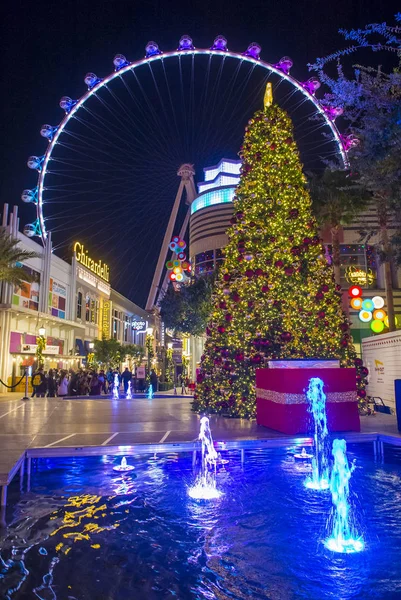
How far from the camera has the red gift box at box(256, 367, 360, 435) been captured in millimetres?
9539

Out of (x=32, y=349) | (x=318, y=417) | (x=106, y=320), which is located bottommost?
(x=318, y=417)

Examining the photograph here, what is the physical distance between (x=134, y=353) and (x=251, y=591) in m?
50.3

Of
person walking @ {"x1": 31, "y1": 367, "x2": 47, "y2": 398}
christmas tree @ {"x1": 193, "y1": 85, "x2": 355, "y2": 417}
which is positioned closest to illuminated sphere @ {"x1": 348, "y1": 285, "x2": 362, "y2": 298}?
christmas tree @ {"x1": 193, "y1": 85, "x2": 355, "y2": 417}

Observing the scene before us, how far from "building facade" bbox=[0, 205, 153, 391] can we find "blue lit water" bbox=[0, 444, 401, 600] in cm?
2542

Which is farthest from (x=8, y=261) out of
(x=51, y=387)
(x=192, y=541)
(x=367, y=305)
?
(x=192, y=541)

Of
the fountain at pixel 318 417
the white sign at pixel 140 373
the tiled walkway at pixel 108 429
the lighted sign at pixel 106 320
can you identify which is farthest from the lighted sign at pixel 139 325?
the fountain at pixel 318 417

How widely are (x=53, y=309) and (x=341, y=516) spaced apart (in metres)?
36.7

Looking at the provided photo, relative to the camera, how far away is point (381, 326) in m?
19.8

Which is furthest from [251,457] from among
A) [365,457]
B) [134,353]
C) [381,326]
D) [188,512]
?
[134,353]

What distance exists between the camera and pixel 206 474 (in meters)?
7.84

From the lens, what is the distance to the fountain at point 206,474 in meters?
6.55

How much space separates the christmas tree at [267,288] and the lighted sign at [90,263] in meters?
35.2

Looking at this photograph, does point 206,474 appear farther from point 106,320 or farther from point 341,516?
point 106,320

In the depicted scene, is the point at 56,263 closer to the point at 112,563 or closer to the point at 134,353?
the point at 134,353
